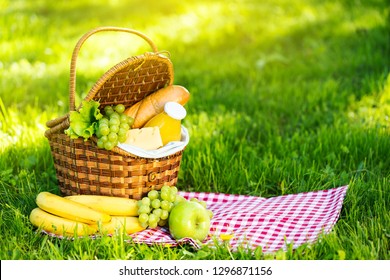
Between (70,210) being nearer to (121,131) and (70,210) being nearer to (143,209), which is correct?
(143,209)

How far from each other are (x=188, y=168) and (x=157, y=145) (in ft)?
2.12

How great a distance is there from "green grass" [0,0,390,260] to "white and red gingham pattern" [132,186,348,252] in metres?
0.08

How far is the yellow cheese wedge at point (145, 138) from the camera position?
132 inches

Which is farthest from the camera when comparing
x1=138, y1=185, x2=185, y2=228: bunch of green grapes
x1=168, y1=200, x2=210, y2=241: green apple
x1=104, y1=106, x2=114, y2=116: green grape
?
x1=104, y1=106, x2=114, y2=116: green grape

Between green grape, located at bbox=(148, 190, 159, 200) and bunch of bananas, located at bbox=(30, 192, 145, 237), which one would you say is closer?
bunch of bananas, located at bbox=(30, 192, 145, 237)

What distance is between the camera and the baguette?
349 centimetres

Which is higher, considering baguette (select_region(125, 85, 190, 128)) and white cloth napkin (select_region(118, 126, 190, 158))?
baguette (select_region(125, 85, 190, 128))

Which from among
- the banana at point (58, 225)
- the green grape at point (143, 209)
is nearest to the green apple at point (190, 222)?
the green grape at point (143, 209)

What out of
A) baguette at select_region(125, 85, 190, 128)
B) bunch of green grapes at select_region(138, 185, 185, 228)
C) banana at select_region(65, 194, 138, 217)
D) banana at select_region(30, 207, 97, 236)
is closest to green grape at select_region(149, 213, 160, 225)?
bunch of green grapes at select_region(138, 185, 185, 228)

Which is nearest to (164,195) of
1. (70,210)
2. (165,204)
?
(165,204)

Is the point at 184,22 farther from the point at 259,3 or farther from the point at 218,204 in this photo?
the point at 218,204

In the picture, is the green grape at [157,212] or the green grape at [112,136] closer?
the green grape at [112,136]

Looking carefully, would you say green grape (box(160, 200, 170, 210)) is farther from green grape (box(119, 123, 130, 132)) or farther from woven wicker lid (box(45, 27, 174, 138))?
woven wicker lid (box(45, 27, 174, 138))

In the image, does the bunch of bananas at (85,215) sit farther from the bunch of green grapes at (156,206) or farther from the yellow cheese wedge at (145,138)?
the yellow cheese wedge at (145,138)
